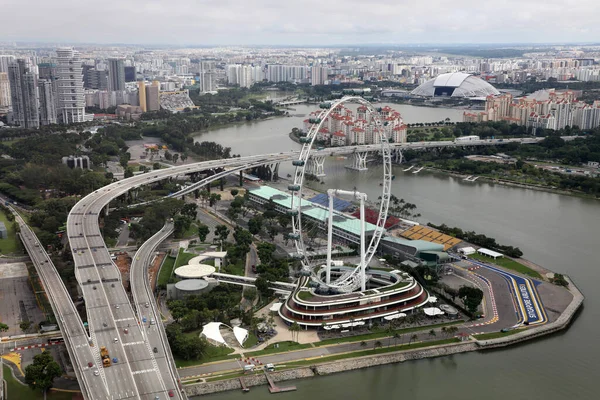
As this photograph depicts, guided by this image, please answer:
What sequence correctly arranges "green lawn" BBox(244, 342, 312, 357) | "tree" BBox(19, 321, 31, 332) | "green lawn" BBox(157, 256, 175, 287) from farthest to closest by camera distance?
"green lawn" BBox(157, 256, 175, 287), "tree" BBox(19, 321, 31, 332), "green lawn" BBox(244, 342, 312, 357)

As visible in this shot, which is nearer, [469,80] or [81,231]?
[81,231]

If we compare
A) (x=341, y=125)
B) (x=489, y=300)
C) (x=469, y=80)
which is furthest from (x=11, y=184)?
(x=469, y=80)

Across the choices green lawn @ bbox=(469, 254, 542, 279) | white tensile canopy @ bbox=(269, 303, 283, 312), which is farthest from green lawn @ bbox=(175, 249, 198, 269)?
green lawn @ bbox=(469, 254, 542, 279)

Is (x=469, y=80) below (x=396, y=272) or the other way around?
the other way around

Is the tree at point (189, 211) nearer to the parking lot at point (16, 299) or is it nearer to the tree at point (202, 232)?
the tree at point (202, 232)

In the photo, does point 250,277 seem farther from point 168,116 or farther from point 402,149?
point 168,116

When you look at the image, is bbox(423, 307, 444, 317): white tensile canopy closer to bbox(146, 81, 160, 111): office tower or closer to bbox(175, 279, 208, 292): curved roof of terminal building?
bbox(175, 279, 208, 292): curved roof of terminal building
